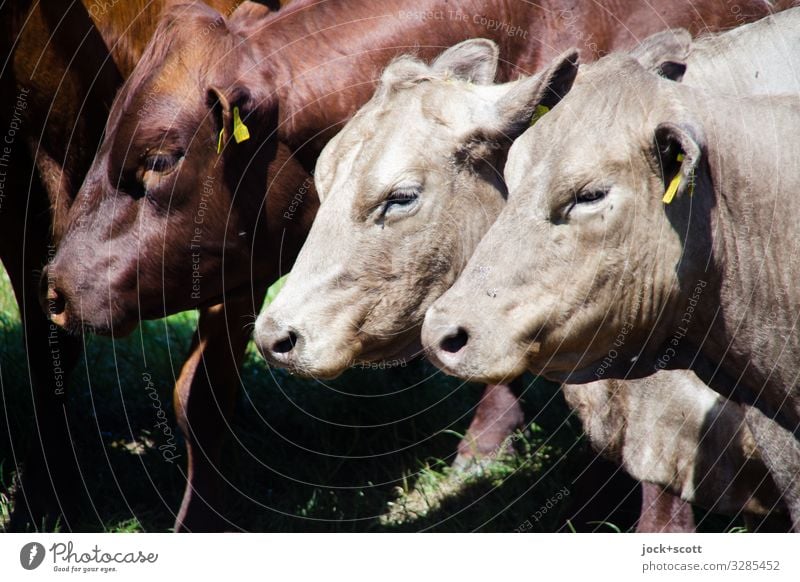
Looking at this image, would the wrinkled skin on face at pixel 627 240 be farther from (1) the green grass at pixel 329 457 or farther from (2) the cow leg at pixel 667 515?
(1) the green grass at pixel 329 457

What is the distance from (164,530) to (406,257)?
8.20 feet

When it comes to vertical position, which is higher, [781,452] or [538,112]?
[538,112]

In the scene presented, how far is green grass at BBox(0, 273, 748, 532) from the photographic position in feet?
19.1

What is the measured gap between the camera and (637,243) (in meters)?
3.67

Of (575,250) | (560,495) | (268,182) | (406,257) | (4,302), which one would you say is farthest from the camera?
(4,302)

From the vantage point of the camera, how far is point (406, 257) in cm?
427

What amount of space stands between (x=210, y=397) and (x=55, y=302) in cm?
110

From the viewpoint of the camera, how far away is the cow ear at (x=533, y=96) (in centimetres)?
409

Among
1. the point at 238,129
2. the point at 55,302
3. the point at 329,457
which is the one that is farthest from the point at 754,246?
the point at 329,457

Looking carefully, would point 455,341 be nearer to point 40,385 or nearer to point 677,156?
point 677,156

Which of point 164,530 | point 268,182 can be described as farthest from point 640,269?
point 164,530

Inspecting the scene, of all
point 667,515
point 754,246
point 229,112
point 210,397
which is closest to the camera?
point 754,246

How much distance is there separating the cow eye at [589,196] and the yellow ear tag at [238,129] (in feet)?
5.25

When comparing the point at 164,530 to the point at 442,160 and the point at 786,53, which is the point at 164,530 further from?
the point at 786,53
